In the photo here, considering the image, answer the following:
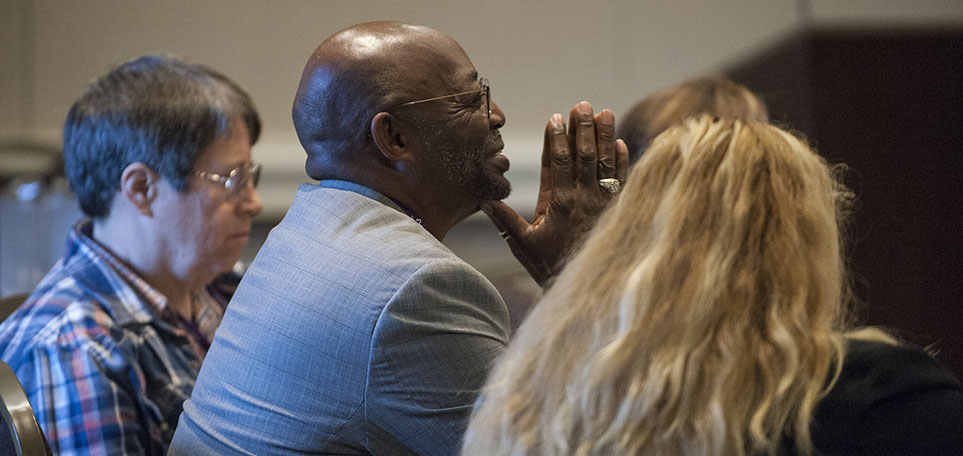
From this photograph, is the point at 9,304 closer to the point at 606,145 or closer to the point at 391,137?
the point at 391,137

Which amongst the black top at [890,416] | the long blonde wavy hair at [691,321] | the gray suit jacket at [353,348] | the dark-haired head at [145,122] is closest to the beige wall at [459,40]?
the dark-haired head at [145,122]

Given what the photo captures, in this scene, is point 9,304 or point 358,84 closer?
point 358,84

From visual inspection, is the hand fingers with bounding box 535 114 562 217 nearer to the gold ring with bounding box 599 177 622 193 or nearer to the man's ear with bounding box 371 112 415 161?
the gold ring with bounding box 599 177 622 193

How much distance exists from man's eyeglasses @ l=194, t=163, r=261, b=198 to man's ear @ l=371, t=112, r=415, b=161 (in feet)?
1.97

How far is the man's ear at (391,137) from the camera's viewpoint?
1.41m

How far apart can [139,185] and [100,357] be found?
17.0 inches

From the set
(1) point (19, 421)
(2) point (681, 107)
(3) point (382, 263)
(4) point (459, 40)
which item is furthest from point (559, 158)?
(4) point (459, 40)

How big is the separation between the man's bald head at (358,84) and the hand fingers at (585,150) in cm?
22

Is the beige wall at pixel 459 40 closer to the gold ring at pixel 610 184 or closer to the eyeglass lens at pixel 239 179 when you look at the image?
the eyeglass lens at pixel 239 179

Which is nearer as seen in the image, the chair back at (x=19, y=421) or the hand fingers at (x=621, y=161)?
the chair back at (x=19, y=421)

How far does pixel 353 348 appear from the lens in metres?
1.18

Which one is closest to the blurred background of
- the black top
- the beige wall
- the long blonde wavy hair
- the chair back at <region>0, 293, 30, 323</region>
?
the beige wall

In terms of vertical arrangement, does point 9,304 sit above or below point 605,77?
below

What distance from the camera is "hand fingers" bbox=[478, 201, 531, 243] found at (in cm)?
150
